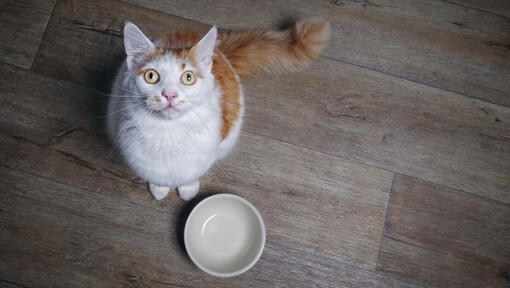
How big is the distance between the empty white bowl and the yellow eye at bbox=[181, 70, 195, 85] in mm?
527

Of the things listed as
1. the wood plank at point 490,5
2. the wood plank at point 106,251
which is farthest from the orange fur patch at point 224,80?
the wood plank at point 490,5

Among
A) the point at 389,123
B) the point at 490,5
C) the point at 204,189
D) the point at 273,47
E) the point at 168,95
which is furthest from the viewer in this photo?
the point at 490,5

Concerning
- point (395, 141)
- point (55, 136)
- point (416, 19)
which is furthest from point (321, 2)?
point (55, 136)

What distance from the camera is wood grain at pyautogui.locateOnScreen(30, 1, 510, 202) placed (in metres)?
1.50

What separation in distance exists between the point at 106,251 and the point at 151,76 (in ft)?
2.62

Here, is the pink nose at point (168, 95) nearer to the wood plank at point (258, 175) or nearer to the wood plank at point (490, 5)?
the wood plank at point (258, 175)

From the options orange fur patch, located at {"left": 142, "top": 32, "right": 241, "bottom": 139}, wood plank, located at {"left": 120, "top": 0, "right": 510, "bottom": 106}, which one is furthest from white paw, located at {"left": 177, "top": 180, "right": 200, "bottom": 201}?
wood plank, located at {"left": 120, "top": 0, "right": 510, "bottom": 106}

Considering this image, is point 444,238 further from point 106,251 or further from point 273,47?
point 106,251

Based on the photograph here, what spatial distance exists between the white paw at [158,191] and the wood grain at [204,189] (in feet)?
0.13

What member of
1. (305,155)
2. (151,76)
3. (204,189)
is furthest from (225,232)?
(151,76)

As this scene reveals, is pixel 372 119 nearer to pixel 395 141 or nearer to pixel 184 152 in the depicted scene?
pixel 395 141

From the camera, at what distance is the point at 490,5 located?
164cm

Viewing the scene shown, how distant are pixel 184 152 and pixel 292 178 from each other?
573 millimetres

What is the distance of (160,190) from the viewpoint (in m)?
1.35
